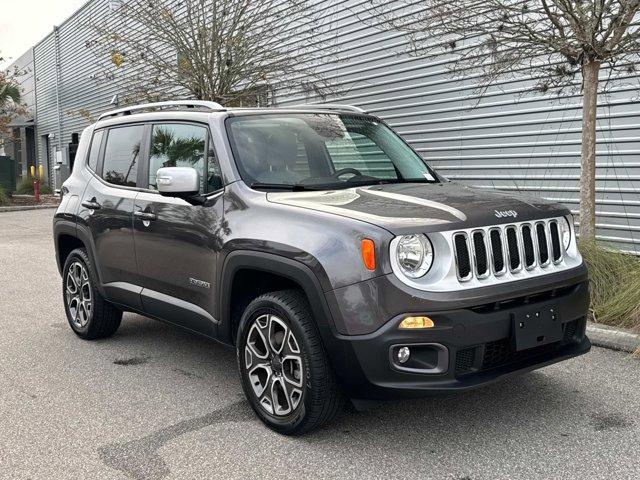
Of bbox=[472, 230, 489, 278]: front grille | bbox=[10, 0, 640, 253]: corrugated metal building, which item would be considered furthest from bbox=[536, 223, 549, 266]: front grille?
bbox=[10, 0, 640, 253]: corrugated metal building

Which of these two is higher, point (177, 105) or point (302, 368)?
point (177, 105)

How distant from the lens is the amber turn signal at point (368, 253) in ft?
10.2

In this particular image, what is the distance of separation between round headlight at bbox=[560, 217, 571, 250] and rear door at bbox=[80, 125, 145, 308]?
2.87 m

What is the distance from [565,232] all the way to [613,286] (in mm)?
2425

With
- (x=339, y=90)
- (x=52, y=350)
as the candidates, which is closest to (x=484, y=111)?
(x=339, y=90)

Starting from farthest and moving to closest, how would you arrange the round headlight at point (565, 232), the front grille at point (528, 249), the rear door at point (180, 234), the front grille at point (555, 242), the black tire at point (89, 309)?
the black tire at point (89, 309)
the rear door at point (180, 234)
the round headlight at point (565, 232)
the front grille at point (555, 242)
the front grille at point (528, 249)

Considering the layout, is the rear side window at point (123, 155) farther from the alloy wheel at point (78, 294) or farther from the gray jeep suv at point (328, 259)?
the alloy wheel at point (78, 294)

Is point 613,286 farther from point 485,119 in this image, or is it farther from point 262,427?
point 485,119

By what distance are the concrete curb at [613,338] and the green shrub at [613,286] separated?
0.14 m

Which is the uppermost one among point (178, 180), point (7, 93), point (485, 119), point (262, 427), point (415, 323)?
point (7, 93)

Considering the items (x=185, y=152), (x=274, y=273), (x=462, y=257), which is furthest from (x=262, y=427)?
(x=185, y=152)

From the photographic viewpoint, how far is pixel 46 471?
10.7ft

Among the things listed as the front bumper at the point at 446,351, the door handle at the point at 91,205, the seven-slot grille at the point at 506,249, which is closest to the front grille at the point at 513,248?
the seven-slot grille at the point at 506,249

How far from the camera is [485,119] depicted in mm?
9461
